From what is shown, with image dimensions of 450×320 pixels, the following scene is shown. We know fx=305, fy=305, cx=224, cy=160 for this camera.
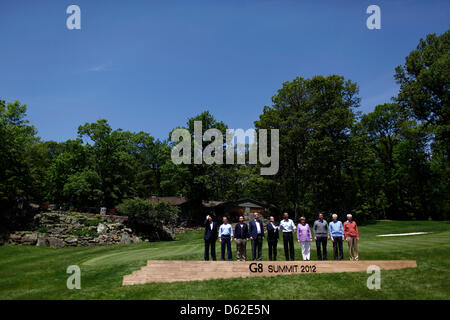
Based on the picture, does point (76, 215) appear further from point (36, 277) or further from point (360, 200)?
point (360, 200)

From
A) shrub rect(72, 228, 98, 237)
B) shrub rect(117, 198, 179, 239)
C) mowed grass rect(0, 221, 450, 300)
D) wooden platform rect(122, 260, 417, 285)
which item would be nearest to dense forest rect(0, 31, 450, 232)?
shrub rect(72, 228, 98, 237)

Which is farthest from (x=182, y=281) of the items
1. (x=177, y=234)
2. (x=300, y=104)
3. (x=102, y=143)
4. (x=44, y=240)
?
(x=102, y=143)

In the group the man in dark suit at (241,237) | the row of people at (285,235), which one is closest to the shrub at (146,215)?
the row of people at (285,235)

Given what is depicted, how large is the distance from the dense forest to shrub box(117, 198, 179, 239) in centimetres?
968

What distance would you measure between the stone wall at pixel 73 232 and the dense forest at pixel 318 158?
8.51 ft

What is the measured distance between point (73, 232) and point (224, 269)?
24.3 m

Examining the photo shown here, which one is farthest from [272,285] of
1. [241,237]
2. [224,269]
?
[241,237]

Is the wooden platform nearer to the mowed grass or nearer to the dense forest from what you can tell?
the mowed grass

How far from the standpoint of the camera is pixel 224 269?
1105 cm

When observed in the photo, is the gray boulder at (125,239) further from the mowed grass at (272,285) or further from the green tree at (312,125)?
the green tree at (312,125)

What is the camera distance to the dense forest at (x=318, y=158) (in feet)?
114

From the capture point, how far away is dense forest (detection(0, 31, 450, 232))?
34.8 meters
